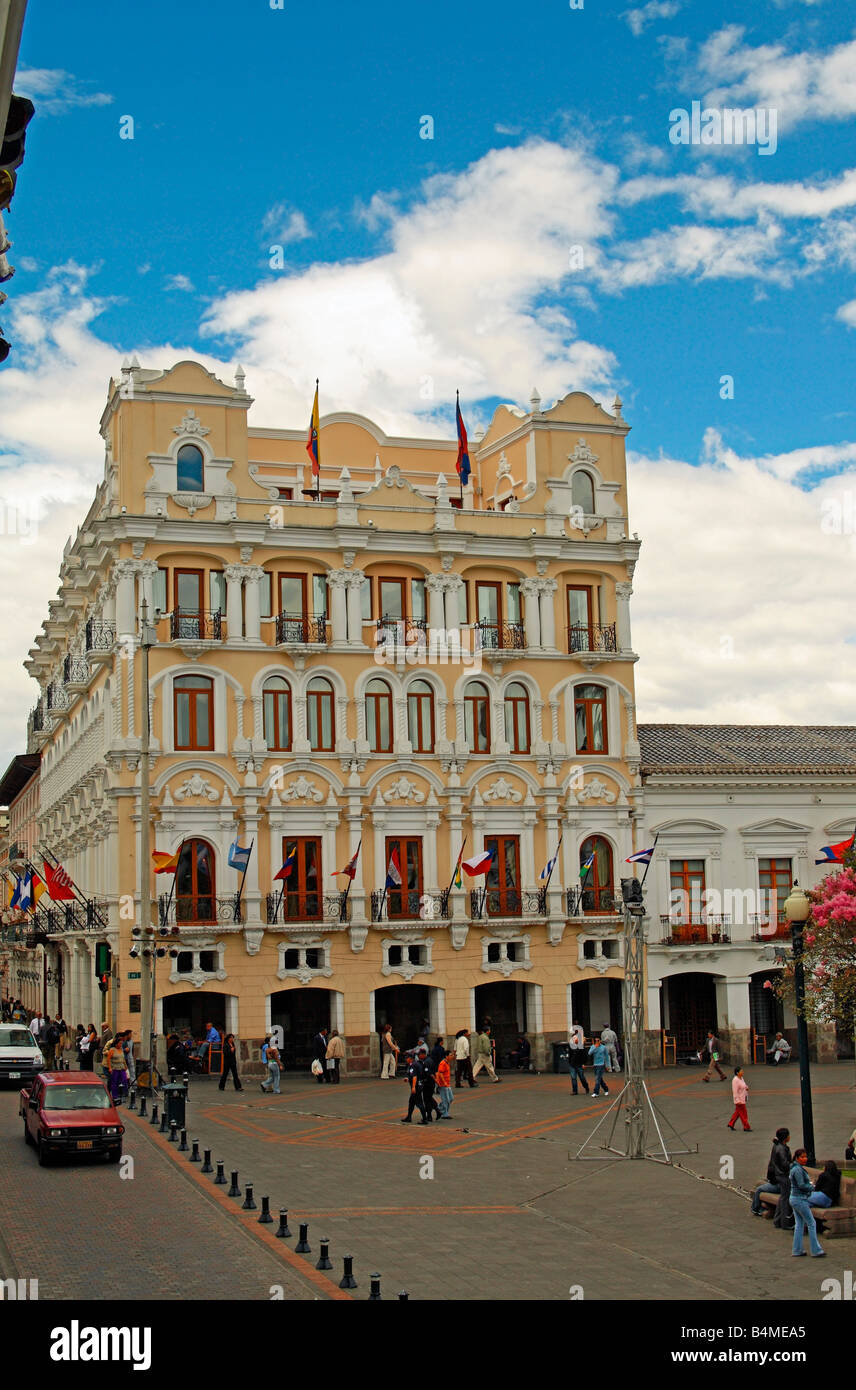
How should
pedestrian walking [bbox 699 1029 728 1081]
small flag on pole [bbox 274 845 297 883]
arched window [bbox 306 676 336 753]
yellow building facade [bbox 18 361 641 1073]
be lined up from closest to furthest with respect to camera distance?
1. small flag on pole [bbox 274 845 297 883]
2. pedestrian walking [bbox 699 1029 728 1081]
3. yellow building facade [bbox 18 361 641 1073]
4. arched window [bbox 306 676 336 753]

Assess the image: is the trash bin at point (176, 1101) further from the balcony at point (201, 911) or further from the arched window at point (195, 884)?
the arched window at point (195, 884)

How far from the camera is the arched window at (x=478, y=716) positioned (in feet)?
161

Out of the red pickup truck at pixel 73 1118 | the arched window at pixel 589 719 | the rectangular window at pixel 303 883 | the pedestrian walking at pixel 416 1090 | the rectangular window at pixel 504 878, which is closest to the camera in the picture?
the red pickup truck at pixel 73 1118

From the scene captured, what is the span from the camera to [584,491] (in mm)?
51906

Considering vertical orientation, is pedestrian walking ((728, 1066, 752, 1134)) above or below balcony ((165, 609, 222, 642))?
below

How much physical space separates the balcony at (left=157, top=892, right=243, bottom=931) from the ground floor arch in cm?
363

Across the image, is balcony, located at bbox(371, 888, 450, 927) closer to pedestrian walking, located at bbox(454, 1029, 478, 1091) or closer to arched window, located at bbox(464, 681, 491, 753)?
pedestrian walking, located at bbox(454, 1029, 478, 1091)

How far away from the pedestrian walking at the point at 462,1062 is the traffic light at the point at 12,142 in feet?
106

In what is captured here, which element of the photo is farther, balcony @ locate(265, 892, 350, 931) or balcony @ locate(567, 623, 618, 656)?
balcony @ locate(567, 623, 618, 656)

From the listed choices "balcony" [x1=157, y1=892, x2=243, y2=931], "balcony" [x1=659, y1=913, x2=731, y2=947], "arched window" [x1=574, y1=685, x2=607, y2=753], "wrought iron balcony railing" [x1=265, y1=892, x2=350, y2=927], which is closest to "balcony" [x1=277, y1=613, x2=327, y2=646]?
"wrought iron balcony railing" [x1=265, y1=892, x2=350, y2=927]

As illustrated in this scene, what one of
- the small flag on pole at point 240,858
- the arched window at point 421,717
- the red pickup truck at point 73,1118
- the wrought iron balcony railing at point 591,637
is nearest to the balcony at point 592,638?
the wrought iron balcony railing at point 591,637

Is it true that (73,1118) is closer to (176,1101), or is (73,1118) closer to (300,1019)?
(176,1101)

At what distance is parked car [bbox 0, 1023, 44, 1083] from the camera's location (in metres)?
40.8

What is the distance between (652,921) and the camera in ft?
162
